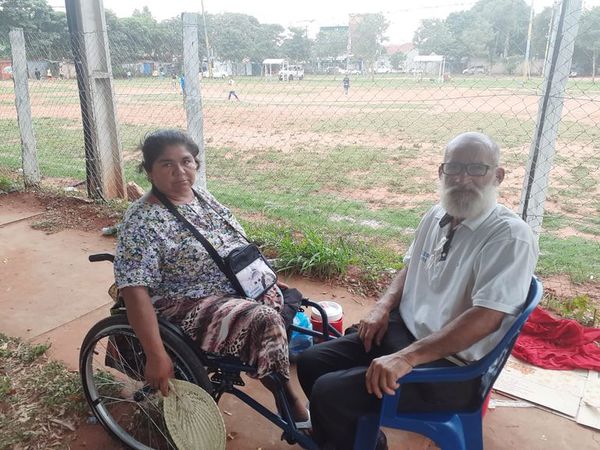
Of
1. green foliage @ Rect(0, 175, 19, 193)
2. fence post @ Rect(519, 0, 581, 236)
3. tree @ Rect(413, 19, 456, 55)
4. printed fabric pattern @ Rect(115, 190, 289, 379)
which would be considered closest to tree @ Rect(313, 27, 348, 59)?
tree @ Rect(413, 19, 456, 55)

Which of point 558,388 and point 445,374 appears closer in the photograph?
point 445,374

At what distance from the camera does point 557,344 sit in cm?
250

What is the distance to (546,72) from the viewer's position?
2590mm

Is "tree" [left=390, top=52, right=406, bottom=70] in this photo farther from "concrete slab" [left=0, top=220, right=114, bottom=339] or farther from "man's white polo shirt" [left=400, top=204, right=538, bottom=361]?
"concrete slab" [left=0, top=220, right=114, bottom=339]

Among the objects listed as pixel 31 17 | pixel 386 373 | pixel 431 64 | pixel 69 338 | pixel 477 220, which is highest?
pixel 31 17

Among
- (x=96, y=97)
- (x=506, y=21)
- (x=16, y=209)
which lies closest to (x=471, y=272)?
(x=506, y=21)

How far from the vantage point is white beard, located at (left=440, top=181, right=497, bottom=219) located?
1.55m

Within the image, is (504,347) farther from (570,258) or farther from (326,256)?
(570,258)

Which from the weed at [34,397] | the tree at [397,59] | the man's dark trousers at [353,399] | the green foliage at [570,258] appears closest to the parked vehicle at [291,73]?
the tree at [397,59]

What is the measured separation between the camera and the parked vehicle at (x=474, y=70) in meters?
3.71

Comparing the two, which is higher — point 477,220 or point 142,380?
point 477,220

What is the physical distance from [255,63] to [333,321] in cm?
320

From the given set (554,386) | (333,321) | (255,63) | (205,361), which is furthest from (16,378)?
(255,63)

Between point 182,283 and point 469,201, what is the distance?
1082mm
